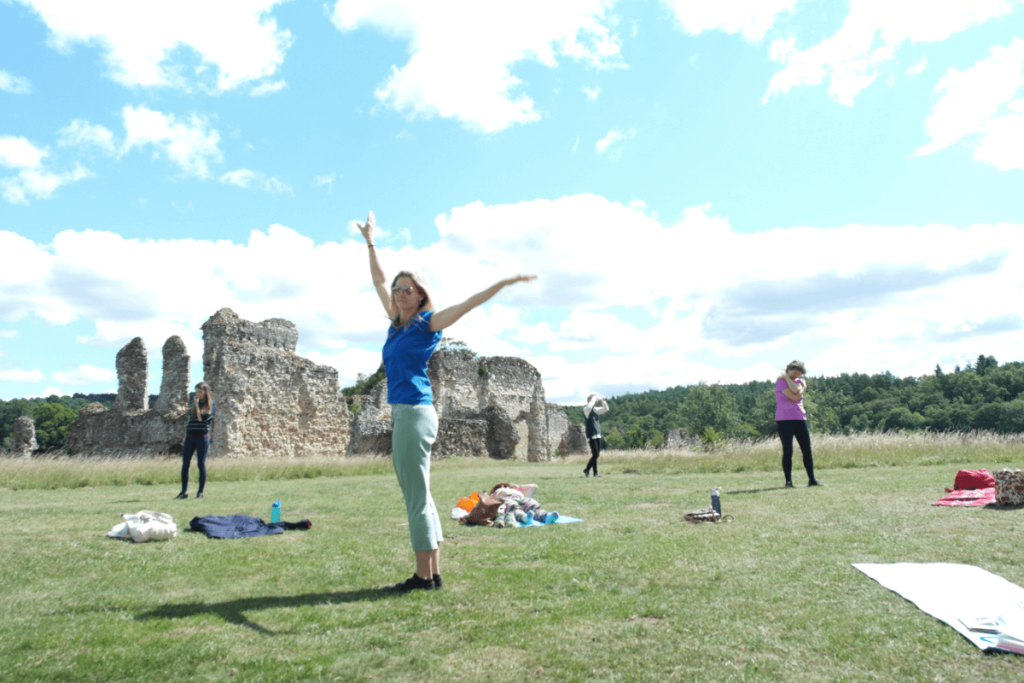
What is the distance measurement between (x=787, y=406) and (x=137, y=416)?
77.1 ft

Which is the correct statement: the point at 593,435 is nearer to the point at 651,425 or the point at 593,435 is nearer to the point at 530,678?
the point at 530,678

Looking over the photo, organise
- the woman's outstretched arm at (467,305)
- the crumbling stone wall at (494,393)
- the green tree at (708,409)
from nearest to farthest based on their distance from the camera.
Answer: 1. the woman's outstretched arm at (467,305)
2. the crumbling stone wall at (494,393)
3. the green tree at (708,409)

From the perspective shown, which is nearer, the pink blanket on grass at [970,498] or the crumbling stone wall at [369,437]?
the pink blanket on grass at [970,498]

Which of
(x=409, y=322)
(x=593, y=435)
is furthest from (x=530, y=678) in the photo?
(x=593, y=435)

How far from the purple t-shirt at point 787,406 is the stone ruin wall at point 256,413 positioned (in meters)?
15.6

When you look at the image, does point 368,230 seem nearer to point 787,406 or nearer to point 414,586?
point 414,586

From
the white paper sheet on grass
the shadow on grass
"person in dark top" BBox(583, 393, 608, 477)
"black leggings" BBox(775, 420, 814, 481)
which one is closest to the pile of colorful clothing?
the shadow on grass

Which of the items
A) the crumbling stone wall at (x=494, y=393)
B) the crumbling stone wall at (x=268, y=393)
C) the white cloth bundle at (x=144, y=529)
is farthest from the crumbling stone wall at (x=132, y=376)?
the white cloth bundle at (x=144, y=529)

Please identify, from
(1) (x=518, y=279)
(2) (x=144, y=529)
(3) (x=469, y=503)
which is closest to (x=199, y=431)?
(2) (x=144, y=529)

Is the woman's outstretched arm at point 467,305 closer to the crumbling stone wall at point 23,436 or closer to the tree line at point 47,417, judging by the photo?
the crumbling stone wall at point 23,436

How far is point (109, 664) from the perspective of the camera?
257 cm

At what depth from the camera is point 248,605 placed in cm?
347

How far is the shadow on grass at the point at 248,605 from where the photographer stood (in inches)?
127

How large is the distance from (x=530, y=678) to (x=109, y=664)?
5.77 ft
